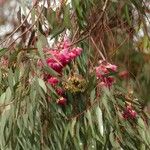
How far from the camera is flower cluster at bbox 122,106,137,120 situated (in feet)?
6.66

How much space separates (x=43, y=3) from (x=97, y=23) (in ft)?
0.76

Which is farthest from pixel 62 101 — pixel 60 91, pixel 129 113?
pixel 129 113

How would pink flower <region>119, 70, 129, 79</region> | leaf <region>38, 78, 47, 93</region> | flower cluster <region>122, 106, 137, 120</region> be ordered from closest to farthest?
leaf <region>38, 78, 47, 93</region>
pink flower <region>119, 70, 129, 79</region>
flower cluster <region>122, 106, 137, 120</region>

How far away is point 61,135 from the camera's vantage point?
6.35ft

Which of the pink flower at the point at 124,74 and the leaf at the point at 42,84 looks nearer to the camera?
the leaf at the point at 42,84

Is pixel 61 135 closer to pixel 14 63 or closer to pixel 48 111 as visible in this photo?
pixel 48 111

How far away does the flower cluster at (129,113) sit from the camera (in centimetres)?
203

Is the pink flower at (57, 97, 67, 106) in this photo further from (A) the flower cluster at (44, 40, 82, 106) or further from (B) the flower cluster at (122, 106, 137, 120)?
(B) the flower cluster at (122, 106, 137, 120)

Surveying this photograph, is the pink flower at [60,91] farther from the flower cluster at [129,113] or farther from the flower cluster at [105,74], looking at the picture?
the flower cluster at [129,113]

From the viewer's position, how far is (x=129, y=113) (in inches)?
81.1

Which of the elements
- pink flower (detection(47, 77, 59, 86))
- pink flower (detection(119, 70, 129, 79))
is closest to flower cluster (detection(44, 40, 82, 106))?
pink flower (detection(47, 77, 59, 86))

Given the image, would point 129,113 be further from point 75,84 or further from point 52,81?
point 52,81

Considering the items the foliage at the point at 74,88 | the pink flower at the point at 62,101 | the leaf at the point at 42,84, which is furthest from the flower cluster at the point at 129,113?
the leaf at the point at 42,84

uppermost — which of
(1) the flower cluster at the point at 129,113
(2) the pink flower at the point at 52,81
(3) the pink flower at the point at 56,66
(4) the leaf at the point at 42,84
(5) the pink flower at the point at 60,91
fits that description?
(3) the pink flower at the point at 56,66
